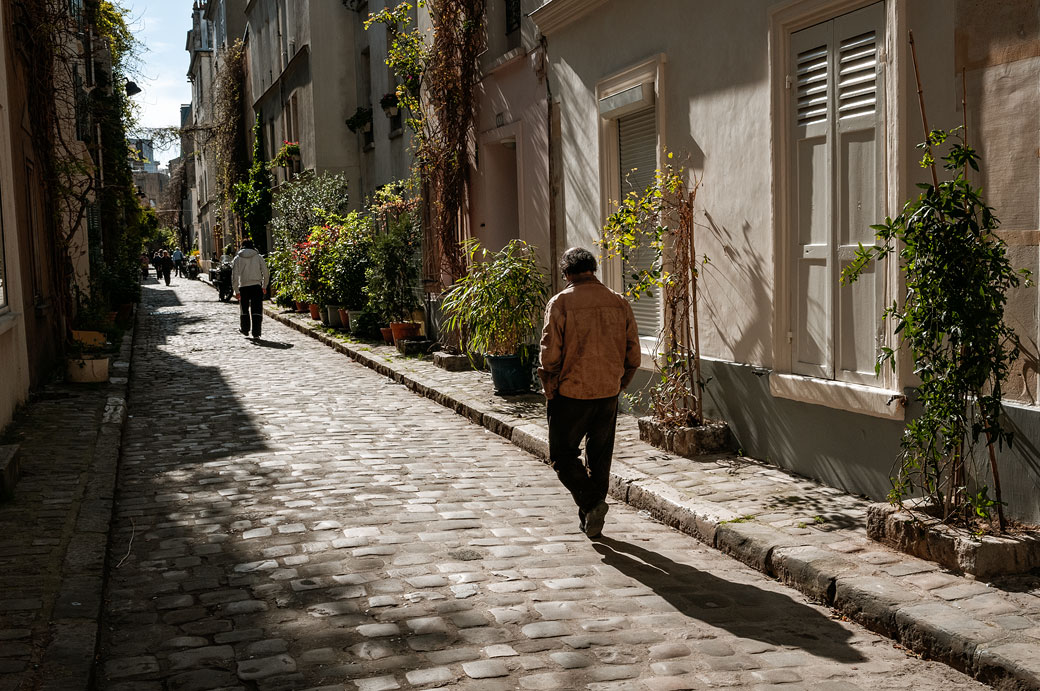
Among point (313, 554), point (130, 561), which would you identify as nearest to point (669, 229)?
point (313, 554)

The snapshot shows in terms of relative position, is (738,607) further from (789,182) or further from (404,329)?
(404,329)

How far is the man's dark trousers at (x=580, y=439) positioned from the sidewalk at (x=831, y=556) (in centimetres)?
37

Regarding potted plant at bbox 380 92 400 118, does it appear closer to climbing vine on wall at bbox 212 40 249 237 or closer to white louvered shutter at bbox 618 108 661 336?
white louvered shutter at bbox 618 108 661 336

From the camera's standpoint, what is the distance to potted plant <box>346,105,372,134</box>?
22.5 m

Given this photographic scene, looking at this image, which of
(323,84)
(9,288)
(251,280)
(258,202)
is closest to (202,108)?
(258,202)

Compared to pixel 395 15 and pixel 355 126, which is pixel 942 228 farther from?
pixel 355 126

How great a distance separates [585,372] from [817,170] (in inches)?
89.2

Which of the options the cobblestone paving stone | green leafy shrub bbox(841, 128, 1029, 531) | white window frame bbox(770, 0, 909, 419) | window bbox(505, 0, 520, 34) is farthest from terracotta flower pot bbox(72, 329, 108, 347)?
green leafy shrub bbox(841, 128, 1029, 531)

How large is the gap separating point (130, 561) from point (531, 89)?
8131mm

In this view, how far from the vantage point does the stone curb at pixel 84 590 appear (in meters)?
3.86

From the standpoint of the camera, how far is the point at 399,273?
16438 mm

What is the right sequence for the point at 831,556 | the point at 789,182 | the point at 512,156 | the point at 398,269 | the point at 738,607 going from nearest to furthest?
the point at 738,607 → the point at 831,556 → the point at 789,182 → the point at 512,156 → the point at 398,269

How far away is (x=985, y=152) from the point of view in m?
5.18

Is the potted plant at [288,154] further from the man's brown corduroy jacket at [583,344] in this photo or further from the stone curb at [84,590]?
the man's brown corduroy jacket at [583,344]
